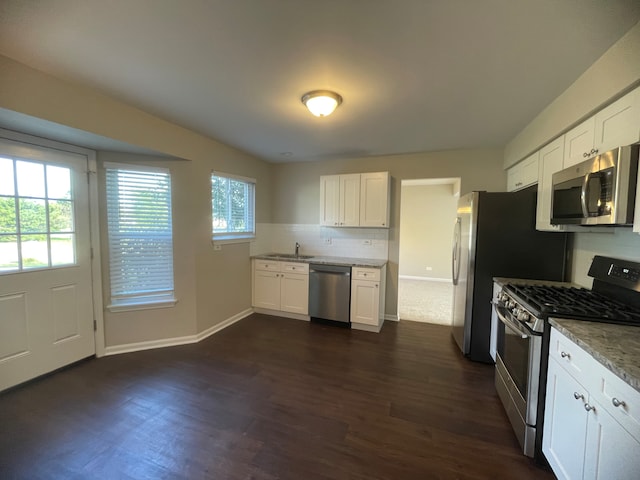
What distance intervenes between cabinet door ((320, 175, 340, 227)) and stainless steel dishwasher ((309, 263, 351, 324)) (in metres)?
0.75

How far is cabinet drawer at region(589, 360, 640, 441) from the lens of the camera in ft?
3.11

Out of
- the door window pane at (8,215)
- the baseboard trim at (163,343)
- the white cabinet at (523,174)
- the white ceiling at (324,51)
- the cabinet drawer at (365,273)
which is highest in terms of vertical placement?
the white ceiling at (324,51)

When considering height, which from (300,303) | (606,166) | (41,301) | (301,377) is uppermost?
(606,166)

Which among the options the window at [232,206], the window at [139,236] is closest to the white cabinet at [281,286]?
the window at [232,206]

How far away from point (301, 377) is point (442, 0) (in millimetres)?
2850

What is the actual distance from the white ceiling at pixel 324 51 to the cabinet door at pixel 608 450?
1856 millimetres

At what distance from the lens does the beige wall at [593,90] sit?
1.39 m

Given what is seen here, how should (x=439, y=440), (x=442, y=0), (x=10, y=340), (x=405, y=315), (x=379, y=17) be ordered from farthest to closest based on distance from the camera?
(x=405, y=315)
(x=10, y=340)
(x=439, y=440)
(x=379, y=17)
(x=442, y=0)

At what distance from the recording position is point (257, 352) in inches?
116

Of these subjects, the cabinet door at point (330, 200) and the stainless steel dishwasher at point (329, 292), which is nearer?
the stainless steel dishwasher at point (329, 292)

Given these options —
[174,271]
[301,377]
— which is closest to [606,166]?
[301,377]

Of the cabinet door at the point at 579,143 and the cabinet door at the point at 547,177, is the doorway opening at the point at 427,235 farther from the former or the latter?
the cabinet door at the point at 579,143

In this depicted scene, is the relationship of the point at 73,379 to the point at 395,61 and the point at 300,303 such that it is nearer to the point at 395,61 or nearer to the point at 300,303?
the point at 300,303

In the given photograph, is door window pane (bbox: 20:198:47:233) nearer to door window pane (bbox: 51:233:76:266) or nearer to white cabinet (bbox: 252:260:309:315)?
door window pane (bbox: 51:233:76:266)
